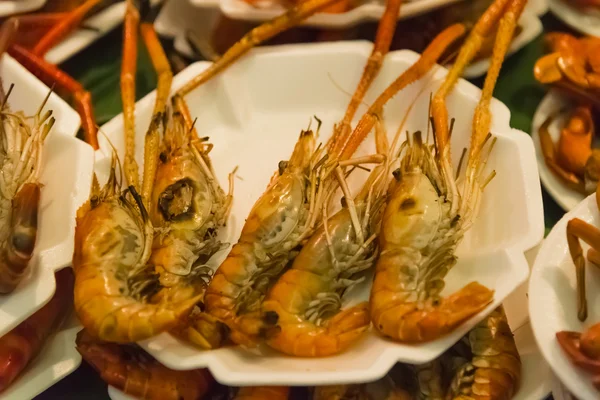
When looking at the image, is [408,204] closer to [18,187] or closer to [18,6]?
[18,187]

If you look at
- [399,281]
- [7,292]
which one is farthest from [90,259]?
[399,281]

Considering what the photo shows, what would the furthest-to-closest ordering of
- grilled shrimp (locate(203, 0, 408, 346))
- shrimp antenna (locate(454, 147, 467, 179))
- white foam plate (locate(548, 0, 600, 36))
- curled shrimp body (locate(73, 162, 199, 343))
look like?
white foam plate (locate(548, 0, 600, 36)) → shrimp antenna (locate(454, 147, 467, 179)) → grilled shrimp (locate(203, 0, 408, 346)) → curled shrimp body (locate(73, 162, 199, 343))

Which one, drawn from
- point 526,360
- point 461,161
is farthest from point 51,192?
point 526,360

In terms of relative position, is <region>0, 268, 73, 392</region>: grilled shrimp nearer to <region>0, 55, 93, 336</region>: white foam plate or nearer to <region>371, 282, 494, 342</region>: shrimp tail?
<region>0, 55, 93, 336</region>: white foam plate

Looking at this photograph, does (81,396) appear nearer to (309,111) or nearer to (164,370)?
(164,370)

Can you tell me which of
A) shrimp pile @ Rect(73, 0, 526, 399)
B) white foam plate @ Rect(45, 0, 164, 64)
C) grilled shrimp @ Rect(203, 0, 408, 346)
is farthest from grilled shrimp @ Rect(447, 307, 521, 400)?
white foam plate @ Rect(45, 0, 164, 64)

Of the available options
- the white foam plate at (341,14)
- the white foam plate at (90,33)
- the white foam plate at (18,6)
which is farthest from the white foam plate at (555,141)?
the white foam plate at (18,6)
